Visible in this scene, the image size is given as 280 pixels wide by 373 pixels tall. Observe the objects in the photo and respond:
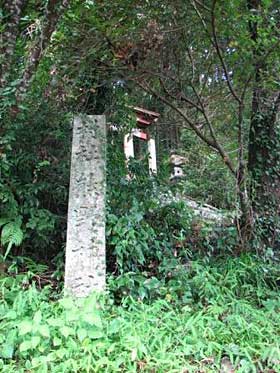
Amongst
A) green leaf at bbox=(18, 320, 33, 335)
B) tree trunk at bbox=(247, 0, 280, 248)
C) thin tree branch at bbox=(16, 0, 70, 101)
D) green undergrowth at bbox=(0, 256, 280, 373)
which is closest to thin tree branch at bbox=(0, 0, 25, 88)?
thin tree branch at bbox=(16, 0, 70, 101)

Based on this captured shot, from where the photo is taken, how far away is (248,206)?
472 cm

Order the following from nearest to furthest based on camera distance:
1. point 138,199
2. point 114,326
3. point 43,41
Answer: point 114,326
point 43,41
point 138,199

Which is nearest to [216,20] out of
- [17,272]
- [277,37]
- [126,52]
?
[277,37]

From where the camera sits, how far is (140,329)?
8.70 feet

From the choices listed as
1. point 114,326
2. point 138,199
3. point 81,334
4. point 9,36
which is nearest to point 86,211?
point 114,326

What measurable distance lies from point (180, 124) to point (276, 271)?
7.83 feet

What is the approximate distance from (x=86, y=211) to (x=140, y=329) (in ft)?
3.54

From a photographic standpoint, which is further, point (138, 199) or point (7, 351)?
point (138, 199)

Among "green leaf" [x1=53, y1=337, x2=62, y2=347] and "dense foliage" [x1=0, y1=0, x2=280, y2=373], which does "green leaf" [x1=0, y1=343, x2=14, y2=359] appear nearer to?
"dense foliage" [x1=0, y1=0, x2=280, y2=373]

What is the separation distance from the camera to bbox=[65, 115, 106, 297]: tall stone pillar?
3166 mm

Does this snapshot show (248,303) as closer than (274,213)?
Yes

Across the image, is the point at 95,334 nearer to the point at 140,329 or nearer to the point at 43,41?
the point at 140,329

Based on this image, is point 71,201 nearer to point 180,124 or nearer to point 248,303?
point 248,303

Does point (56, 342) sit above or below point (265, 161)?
below
